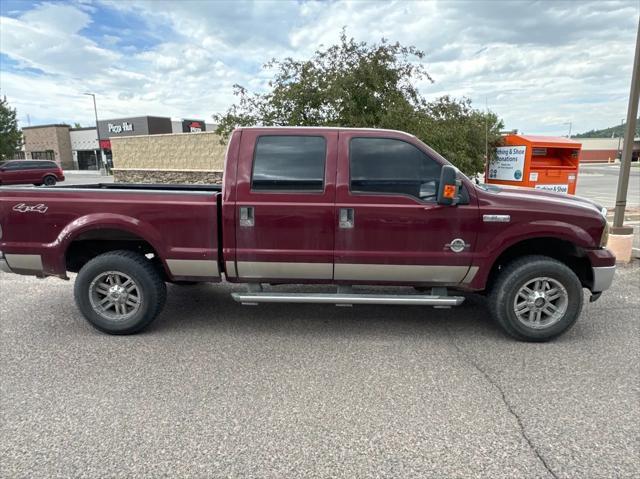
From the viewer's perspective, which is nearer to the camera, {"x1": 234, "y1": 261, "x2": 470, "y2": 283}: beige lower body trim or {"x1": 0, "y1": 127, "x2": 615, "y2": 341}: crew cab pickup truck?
{"x1": 0, "y1": 127, "x2": 615, "y2": 341}: crew cab pickup truck

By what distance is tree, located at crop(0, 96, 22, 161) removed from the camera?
35.2 meters

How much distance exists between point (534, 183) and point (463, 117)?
281cm

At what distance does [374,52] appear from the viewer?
9758 mm

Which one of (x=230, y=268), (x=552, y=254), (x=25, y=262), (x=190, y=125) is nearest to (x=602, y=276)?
(x=552, y=254)

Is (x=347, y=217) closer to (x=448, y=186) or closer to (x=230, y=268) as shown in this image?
(x=448, y=186)

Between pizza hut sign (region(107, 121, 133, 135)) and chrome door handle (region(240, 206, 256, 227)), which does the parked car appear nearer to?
chrome door handle (region(240, 206, 256, 227))

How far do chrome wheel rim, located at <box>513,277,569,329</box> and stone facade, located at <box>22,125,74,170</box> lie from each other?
201 ft

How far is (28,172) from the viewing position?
24516 millimetres

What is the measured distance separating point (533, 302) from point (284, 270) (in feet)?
7.60

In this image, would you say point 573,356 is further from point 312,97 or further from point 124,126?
point 124,126

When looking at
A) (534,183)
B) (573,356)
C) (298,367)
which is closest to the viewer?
(298,367)

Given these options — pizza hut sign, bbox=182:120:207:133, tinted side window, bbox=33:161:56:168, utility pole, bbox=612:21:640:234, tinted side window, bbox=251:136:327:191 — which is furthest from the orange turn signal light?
pizza hut sign, bbox=182:120:207:133

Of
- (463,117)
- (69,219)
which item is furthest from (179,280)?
(463,117)

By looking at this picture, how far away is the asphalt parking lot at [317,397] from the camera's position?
2447 millimetres
